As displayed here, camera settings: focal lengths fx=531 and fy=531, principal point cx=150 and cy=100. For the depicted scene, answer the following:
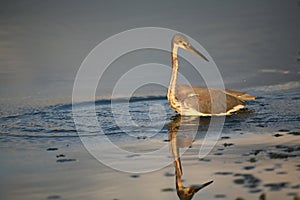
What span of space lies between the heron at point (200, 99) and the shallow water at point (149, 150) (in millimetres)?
162

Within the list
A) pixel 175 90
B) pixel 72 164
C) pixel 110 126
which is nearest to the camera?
pixel 72 164

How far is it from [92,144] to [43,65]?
5.02 meters

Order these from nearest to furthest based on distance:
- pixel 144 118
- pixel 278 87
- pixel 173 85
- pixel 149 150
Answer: pixel 149 150, pixel 144 118, pixel 173 85, pixel 278 87

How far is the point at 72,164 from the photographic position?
5.71 metres

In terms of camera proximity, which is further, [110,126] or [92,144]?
[110,126]

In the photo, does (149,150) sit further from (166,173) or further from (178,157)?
(166,173)

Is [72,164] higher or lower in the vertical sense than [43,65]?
lower

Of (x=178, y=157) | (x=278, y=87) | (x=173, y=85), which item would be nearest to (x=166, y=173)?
(x=178, y=157)

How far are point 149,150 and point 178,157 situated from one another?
47 cm

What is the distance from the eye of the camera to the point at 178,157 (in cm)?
578

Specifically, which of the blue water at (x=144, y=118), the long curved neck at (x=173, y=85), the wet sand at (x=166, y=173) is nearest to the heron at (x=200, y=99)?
the long curved neck at (x=173, y=85)

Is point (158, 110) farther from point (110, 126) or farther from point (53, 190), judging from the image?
point (53, 190)

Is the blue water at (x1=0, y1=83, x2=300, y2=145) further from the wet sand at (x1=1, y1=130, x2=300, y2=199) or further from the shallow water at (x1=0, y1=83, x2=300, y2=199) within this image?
the wet sand at (x1=1, y1=130, x2=300, y2=199)

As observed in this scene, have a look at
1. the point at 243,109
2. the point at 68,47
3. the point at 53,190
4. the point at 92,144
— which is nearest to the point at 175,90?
the point at 243,109
